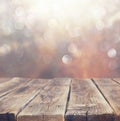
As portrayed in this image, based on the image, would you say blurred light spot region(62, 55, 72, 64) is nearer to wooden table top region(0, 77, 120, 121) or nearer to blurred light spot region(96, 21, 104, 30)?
blurred light spot region(96, 21, 104, 30)

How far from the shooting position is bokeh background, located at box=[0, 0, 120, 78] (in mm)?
2334

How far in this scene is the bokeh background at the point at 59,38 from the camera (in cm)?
233

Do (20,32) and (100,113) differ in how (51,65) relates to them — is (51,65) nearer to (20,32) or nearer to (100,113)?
(20,32)

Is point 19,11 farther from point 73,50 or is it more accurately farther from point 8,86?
point 8,86

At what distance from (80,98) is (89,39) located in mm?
1353

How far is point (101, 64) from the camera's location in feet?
7.77

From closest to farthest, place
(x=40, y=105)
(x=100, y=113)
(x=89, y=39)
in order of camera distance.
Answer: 1. (x=100, y=113)
2. (x=40, y=105)
3. (x=89, y=39)

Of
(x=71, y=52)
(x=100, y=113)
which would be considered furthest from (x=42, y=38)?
(x=100, y=113)

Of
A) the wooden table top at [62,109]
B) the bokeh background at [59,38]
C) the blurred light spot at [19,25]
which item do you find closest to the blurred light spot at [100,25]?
the bokeh background at [59,38]

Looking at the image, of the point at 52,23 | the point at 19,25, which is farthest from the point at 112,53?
the point at 19,25

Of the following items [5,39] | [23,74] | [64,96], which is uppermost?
[5,39]

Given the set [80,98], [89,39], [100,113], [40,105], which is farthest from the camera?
[89,39]

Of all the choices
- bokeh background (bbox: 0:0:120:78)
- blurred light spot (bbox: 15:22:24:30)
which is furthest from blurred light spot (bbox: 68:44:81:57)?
blurred light spot (bbox: 15:22:24:30)

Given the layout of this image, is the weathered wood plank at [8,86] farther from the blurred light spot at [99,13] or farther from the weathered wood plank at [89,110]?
the blurred light spot at [99,13]
